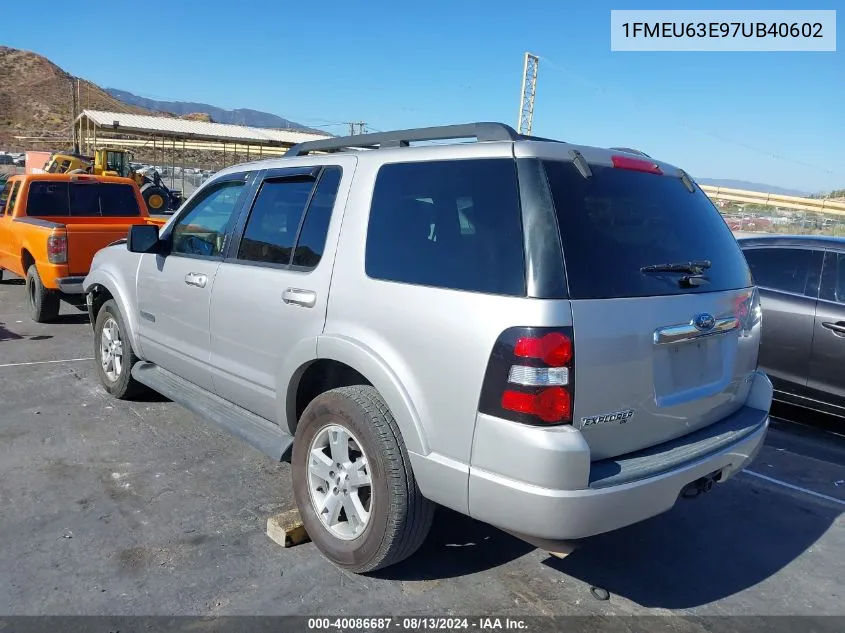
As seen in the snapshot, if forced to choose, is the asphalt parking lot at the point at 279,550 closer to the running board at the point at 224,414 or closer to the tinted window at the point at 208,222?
the running board at the point at 224,414

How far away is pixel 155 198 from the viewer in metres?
21.7

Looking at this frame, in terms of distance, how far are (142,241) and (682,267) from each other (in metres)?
3.47

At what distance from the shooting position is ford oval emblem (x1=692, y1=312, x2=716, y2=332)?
9.68 feet

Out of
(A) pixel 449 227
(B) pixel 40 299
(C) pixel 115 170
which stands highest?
(C) pixel 115 170

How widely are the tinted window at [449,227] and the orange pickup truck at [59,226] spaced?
19.0ft

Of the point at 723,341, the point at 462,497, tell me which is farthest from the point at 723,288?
the point at 462,497

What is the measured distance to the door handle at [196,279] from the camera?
4.23m

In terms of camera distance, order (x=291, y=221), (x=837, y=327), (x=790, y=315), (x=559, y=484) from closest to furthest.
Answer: (x=559, y=484)
(x=291, y=221)
(x=837, y=327)
(x=790, y=315)

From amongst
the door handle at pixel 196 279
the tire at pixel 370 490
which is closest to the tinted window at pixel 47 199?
the door handle at pixel 196 279

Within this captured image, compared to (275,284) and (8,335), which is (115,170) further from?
(275,284)

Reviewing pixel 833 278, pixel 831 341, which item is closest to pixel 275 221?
pixel 831 341

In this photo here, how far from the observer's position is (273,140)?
125ft

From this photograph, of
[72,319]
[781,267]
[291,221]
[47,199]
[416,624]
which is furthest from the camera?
[47,199]

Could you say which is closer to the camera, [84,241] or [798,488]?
[798,488]
